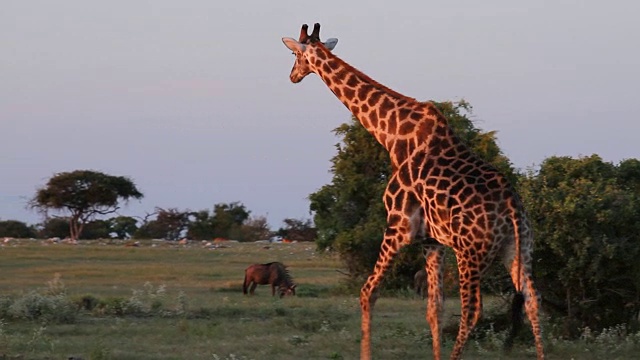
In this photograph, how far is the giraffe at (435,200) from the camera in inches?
357

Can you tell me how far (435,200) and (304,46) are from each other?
7.50 ft

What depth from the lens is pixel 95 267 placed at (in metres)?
29.3

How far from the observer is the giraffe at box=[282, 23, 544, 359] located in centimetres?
908

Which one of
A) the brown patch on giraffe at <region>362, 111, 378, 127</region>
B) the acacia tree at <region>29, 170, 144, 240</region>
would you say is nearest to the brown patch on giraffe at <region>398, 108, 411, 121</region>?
→ the brown patch on giraffe at <region>362, 111, 378, 127</region>

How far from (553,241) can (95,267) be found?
764 inches

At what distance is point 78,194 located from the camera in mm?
52875

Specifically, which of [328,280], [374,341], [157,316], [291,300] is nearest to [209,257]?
[328,280]

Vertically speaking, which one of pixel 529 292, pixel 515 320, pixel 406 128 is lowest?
pixel 515 320

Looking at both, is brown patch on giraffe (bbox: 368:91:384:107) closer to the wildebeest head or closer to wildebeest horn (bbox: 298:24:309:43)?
wildebeest horn (bbox: 298:24:309:43)

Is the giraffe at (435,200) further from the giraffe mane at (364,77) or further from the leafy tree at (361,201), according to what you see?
the leafy tree at (361,201)

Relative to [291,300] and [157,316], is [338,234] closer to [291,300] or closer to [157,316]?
[291,300]

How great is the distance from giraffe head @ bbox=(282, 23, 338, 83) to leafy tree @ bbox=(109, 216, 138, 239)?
1978 inches

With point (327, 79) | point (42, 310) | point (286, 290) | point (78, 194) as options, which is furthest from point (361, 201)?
point (78, 194)

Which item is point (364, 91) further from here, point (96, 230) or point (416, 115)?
point (96, 230)
